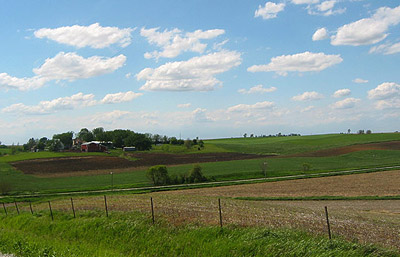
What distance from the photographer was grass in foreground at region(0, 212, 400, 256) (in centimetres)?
1191

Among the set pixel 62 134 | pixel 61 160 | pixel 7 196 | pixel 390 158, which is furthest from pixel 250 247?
pixel 62 134

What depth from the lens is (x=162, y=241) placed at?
14.0 metres

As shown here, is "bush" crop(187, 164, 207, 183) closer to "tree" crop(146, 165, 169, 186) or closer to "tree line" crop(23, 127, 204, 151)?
"tree" crop(146, 165, 169, 186)

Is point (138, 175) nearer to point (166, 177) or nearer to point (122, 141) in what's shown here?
point (166, 177)

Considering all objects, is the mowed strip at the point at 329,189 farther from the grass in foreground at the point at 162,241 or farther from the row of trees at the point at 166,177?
the grass in foreground at the point at 162,241

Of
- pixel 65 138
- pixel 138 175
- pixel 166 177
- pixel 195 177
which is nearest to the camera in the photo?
pixel 166 177

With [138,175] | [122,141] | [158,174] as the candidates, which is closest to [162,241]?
[158,174]

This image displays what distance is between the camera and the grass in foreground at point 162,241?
11906 millimetres

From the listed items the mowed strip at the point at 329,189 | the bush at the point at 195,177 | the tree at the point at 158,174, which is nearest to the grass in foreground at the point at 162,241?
the mowed strip at the point at 329,189

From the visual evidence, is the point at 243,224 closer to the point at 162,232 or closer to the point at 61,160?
the point at 162,232

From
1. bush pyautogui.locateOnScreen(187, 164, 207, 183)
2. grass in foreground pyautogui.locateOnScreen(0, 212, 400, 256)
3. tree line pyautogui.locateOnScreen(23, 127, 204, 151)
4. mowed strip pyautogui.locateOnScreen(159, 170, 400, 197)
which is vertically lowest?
mowed strip pyautogui.locateOnScreen(159, 170, 400, 197)

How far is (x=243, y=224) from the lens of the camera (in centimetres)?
1575

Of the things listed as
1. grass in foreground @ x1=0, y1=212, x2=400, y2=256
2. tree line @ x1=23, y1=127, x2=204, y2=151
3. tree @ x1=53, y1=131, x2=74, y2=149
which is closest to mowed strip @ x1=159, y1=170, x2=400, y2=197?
grass in foreground @ x1=0, y1=212, x2=400, y2=256

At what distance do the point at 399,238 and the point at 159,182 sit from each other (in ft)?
161
